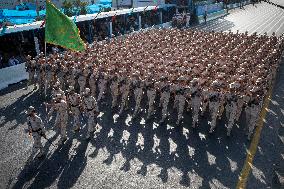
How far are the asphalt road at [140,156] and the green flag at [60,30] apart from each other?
3530mm

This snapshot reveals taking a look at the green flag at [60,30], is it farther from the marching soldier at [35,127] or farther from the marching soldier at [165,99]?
the marching soldier at [35,127]

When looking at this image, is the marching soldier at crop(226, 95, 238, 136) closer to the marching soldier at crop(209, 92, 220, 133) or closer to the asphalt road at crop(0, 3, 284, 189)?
the asphalt road at crop(0, 3, 284, 189)

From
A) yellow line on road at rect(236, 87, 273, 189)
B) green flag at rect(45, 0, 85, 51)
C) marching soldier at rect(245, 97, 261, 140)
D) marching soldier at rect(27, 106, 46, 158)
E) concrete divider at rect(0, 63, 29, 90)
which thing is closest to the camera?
yellow line on road at rect(236, 87, 273, 189)

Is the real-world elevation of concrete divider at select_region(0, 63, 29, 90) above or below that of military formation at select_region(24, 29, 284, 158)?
below

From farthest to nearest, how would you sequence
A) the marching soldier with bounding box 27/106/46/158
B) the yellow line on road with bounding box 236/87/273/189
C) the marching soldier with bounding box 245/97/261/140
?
the marching soldier with bounding box 245/97/261/140
the marching soldier with bounding box 27/106/46/158
the yellow line on road with bounding box 236/87/273/189

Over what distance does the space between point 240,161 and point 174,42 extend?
618 inches

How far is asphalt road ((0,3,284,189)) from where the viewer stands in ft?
36.5

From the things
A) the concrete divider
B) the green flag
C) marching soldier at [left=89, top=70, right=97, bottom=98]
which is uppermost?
the green flag

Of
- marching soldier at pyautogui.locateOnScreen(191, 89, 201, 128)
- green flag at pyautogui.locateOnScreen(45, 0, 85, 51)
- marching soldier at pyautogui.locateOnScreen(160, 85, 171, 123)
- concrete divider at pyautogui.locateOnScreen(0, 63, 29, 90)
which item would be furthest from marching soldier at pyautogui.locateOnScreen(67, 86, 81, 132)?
concrete divider at pyautogui.locateOnScreen(0, 63, 29, 90)

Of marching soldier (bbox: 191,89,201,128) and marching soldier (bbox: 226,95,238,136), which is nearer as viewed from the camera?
marching soldier (bbox: 226,95,238,136)

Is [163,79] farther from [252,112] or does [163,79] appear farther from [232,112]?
[252,112]

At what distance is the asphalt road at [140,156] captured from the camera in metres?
11.1

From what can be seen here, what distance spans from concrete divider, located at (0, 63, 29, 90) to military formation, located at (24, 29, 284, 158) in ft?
5.19

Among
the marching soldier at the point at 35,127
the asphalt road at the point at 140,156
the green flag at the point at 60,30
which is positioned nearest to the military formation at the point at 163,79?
the asphalt road at the point at 140,156
